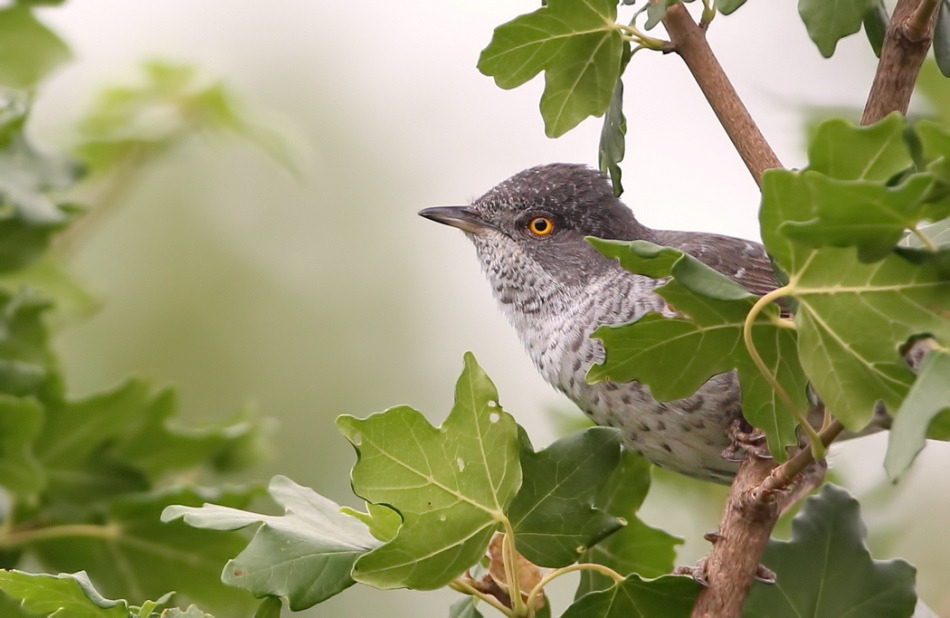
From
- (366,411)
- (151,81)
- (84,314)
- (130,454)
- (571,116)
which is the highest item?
(151,81)

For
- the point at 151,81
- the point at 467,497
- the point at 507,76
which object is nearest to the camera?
the point at 467,497

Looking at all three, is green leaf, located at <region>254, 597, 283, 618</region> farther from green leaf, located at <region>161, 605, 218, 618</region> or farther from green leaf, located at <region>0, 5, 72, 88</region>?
green leaf, located at <region>0, 5, 72, 88</region>

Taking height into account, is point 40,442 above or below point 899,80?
below

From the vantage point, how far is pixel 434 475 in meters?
2.04

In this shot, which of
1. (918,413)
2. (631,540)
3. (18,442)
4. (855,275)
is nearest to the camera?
(918,413)

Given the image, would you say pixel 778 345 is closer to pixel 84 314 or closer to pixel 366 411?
pixel 84 314

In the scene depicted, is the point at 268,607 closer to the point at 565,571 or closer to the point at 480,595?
the point at 480,595

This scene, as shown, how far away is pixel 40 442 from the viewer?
3232 mm

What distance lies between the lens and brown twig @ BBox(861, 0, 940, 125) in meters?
2.12

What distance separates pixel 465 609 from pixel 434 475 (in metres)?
0.48

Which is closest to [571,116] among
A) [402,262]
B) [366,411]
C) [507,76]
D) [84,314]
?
[507,76]

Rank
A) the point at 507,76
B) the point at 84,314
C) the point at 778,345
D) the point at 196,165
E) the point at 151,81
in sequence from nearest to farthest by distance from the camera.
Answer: the point at 778,345
the point at 507,76
the point at 84,314
the point at 151,81
the point at 196,165

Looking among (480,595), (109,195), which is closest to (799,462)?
(480,595)

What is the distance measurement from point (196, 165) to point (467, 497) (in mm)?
10017
